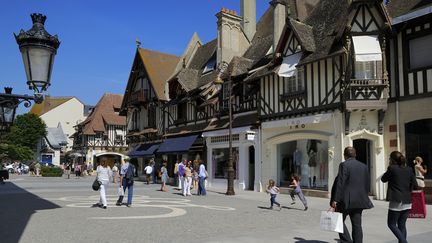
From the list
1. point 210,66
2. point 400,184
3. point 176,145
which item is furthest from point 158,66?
point 400,184

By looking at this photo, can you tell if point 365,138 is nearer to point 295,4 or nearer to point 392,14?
point 392,14

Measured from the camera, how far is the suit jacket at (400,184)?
6965mm

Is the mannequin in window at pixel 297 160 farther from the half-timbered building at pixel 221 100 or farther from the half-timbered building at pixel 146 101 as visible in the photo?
the half-timbered building at pixel 146 101

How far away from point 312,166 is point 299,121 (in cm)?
212

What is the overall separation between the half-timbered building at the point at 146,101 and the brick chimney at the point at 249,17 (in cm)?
764

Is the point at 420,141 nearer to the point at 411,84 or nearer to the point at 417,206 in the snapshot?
the point at 411,84

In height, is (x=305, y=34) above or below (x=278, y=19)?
below

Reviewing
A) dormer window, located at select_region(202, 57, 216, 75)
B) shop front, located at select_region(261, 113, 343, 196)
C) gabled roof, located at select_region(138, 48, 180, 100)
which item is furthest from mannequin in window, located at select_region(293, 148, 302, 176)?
gabled roof, located at select_region(138, 48, 180, 100)

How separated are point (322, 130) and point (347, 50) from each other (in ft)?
11.3

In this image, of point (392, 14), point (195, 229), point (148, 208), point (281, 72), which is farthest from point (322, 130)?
point (195, 229)

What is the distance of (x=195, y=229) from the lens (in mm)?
9508

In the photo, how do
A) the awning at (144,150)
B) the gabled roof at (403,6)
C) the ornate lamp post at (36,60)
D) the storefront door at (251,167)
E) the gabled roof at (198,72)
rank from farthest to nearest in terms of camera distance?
the awning at (144,150)
the gabled roof at (198,72)
the storefront door at (251,167)
the gabled roof at (403,6)
the ornate lamp post at (36,60)

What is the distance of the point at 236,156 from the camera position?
75.9 ft

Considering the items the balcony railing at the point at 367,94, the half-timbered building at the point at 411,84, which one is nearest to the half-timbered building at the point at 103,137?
the balcony railing at the point at 367,94
